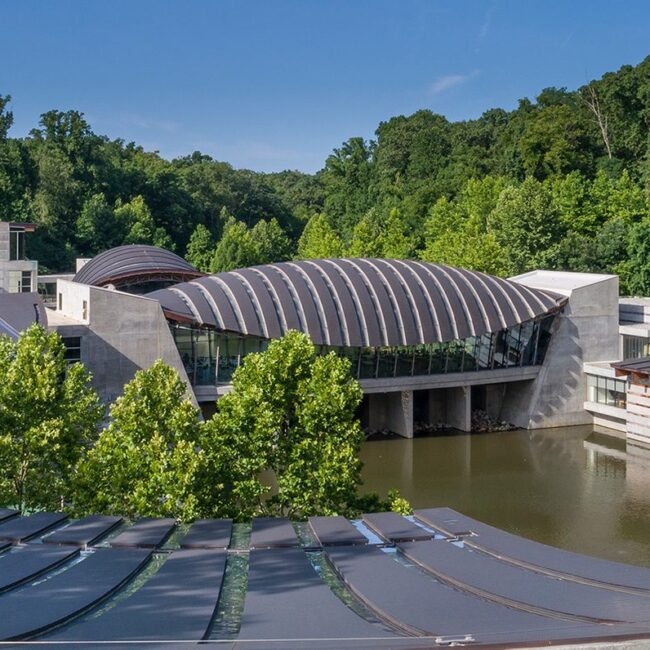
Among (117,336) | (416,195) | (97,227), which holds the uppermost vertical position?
(416,195)

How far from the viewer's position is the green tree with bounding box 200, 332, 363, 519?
23109 mm

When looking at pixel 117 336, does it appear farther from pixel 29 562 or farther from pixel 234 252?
pixel 234 252

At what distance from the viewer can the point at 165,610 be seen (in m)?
11.6

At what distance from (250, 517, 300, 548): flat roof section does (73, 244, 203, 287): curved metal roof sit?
46.5 meters

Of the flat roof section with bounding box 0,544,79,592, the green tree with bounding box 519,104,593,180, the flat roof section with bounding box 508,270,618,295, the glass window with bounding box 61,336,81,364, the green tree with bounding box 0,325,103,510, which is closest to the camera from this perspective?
the flat roof section with bounding box 0,544,79,592

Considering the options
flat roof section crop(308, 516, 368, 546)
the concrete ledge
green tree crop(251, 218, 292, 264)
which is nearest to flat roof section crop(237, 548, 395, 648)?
flat roof section crop(308, 516, 368, 546)

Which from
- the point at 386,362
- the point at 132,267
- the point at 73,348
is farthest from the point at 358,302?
the point at 132,267

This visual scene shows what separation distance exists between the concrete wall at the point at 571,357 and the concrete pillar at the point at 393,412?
6.84 m

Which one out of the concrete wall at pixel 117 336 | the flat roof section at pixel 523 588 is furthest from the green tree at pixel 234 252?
the flat roof section at pixel 523 588

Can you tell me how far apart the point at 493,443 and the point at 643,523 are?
539 inches

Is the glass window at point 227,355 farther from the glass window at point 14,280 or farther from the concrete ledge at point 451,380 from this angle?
the glass window at point 14,280

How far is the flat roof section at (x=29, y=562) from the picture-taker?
12859 millimetres

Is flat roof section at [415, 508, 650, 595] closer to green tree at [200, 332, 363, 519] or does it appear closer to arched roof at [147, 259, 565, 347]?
green tree at [200, 332, 363, 519]

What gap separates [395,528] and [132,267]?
51.8 m
